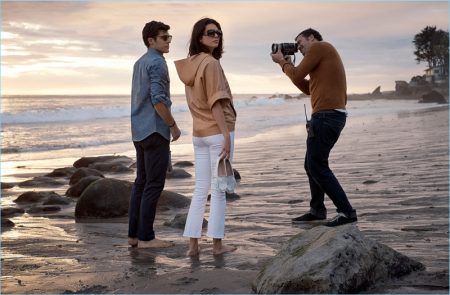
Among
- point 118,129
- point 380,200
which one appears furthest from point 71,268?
point 118,129

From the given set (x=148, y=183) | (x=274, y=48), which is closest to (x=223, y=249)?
(x=148, y=183)

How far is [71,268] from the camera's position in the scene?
505cm

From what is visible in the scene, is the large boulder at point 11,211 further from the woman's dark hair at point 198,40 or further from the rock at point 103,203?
the woman's dark hair at point 198,40

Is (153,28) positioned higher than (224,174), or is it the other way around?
(153,28)

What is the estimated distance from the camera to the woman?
17.1 ft

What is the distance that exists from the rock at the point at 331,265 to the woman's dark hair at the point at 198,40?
181 centimetres

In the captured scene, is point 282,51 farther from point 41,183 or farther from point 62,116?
point 62,116

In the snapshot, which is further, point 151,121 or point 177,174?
point 177,174

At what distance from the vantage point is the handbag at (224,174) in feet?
17.2

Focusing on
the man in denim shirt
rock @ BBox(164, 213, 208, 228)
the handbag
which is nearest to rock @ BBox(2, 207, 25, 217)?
rock @ BBox(164, 213, 208, 228)

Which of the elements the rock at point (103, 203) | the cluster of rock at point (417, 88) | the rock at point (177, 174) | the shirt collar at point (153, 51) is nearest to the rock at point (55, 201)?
the rock at point (103, 203)

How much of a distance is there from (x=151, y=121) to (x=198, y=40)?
82cm

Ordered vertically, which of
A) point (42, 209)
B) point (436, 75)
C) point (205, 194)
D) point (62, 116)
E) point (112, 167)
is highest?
point (436, 75)

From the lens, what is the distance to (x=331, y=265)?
155 inches
